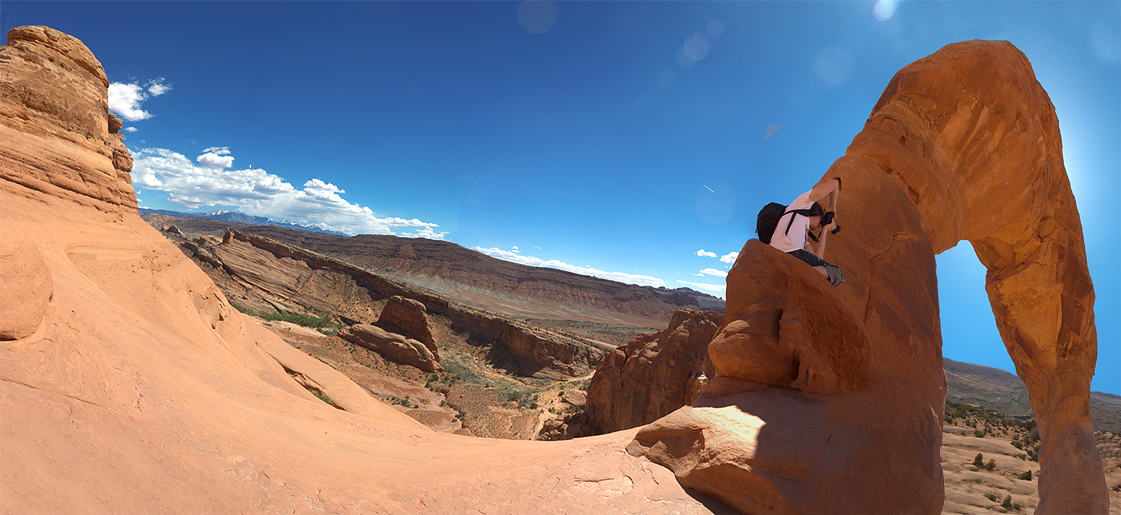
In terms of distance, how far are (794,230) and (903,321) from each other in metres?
2.37

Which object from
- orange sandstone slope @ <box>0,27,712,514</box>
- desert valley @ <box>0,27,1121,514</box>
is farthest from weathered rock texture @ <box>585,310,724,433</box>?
orange sandstone slope @ <box>0,27,712,514</box>

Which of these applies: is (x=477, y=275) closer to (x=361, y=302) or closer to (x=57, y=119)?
(x=361, y=302)

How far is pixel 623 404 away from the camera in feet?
55.5

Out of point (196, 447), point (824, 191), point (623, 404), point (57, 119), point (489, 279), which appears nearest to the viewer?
point (196, 447)

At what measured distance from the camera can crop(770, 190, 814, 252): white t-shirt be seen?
443cm

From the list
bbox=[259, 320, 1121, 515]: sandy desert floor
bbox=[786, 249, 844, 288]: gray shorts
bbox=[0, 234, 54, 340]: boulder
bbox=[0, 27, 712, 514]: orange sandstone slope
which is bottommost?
bbox=[259, 320, 1121, 515]: sandy desert floor

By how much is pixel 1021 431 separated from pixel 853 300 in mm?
17797

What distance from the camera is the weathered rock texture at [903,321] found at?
310 centimetres

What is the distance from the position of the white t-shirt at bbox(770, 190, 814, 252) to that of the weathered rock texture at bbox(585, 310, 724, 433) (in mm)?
10503

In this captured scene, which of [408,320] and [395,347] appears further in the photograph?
[408,320]

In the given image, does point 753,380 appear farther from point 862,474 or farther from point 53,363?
point 53,363

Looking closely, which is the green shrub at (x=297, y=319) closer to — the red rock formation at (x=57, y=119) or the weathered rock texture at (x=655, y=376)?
the red rock formation at (x=57, y=119)

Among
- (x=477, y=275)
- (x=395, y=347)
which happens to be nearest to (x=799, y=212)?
(x=395, y=347)

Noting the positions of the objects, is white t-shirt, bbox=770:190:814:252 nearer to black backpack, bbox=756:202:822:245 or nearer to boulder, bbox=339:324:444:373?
black backpack, bbox=756:202:822:245
